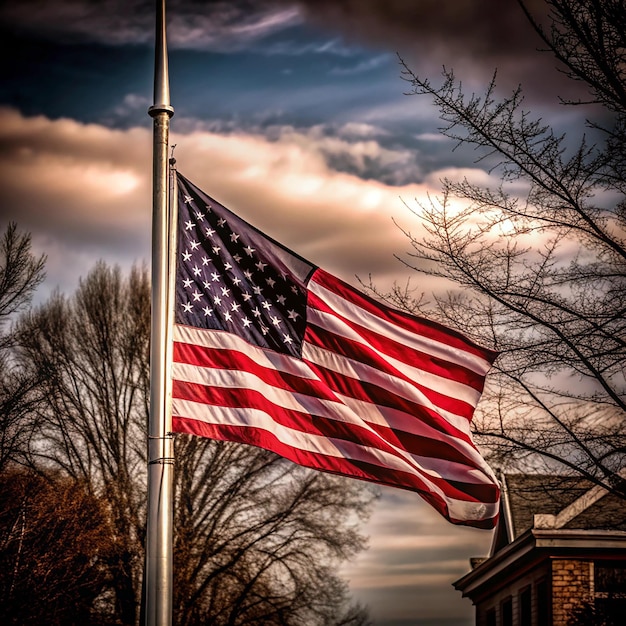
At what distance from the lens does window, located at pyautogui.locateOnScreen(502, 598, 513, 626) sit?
1037 inches

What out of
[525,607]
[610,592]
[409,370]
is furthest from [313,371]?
[525,607]

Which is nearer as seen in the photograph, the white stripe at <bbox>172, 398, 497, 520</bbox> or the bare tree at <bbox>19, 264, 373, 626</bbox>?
the white stripe at <bbox>172, 398, 497, 520</bbox>

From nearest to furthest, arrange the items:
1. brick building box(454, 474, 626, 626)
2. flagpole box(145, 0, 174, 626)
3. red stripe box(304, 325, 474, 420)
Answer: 1. flagpole box(145, 0, 174, 626)
2. red stripe box(304, 325, 474, 420)
3. brick building box(454, 474, 626, 626)

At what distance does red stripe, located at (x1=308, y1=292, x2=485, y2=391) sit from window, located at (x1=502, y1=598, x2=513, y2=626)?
19004 millimetres

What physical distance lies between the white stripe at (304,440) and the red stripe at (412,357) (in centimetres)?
93

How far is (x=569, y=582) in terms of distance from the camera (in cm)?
2191

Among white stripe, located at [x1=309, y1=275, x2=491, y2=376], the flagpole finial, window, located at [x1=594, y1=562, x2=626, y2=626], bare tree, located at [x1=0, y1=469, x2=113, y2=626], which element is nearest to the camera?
the flagpole finial

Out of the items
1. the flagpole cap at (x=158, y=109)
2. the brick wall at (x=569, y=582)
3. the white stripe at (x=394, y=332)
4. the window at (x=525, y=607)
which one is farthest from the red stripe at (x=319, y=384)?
the window at (x=525, y=607)

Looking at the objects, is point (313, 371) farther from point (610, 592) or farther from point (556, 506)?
point (610, 592)

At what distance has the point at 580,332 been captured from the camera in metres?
11.1

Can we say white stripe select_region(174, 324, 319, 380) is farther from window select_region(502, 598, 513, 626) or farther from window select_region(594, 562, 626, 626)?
window select_region(502, 598, 513, 626)

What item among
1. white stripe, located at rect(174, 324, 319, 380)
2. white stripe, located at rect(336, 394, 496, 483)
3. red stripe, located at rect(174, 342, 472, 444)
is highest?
white stripe, located at rect(174, 324, 319, 380)

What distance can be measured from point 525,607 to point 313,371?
1854 centimetres

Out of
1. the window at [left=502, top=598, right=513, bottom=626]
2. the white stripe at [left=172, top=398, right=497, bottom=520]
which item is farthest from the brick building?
the white stripe at [left=172, top=398, right=497, bottom=520]
